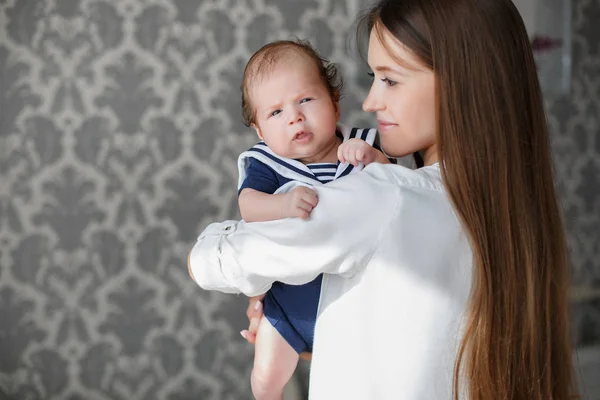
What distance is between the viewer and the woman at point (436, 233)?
1.03 meters

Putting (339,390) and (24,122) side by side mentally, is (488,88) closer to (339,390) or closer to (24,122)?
(339,390)

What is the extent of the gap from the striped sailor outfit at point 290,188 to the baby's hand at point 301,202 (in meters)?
0.22

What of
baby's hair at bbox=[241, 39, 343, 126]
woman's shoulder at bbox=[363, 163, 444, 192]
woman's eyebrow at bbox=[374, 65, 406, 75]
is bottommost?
woman's shoulder at bbox=[363, 163, 444, 192]

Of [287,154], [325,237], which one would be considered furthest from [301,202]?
[287,154]

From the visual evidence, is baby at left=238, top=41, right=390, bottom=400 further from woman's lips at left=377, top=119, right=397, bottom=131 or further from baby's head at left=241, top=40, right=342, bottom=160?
woman's lips at left=377, top=119, right=397, bottom=131

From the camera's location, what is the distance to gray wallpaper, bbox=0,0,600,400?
3.38m

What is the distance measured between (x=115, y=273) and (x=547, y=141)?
2.71m

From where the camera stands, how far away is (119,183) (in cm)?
343

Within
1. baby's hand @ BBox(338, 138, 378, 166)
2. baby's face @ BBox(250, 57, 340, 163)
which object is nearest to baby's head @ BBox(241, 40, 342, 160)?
baby's face @ BBox(250, 57, 340, 163)

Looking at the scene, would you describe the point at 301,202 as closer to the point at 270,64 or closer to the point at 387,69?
the point at 387,69

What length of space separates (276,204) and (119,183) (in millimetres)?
2421

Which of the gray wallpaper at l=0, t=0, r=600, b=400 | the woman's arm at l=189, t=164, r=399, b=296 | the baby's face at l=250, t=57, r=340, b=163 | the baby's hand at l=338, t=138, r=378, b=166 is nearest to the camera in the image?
the woman's arm at l=189, t=164, r=399, b=296

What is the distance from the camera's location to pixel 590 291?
4.24 meters

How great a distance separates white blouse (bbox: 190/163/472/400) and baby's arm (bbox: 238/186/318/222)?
2 cm
